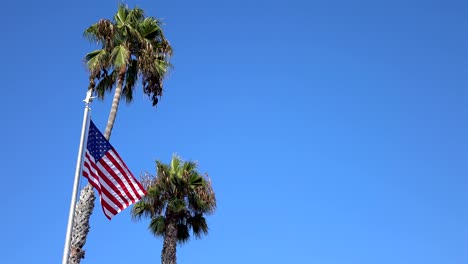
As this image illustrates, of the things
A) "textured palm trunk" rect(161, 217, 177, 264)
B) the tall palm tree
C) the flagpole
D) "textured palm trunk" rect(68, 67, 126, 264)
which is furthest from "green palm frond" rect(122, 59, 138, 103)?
"textured palm trunk" rect(161, 217, 177, 264)

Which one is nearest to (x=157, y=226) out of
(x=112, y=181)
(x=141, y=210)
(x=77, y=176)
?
(x=141, y=210)

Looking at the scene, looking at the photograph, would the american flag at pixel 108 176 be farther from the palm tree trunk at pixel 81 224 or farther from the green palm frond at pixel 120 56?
the green palm frond at pixel 120 56

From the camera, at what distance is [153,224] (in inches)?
1201

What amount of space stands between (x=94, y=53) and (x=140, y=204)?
9805 mm

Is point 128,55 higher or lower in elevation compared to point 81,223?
higher

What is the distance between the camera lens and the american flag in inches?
650

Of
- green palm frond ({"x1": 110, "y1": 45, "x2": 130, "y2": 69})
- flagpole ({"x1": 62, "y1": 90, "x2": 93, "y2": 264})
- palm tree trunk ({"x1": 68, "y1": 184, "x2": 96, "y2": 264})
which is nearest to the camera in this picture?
flagpole ({"x1": 62, "y1": 90, "x2": 93, "y2": 264})

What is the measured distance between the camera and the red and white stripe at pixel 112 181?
16.5 metres

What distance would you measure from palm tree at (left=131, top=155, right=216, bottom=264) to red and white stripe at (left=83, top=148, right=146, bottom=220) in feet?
42.5

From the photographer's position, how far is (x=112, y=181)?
661 inches

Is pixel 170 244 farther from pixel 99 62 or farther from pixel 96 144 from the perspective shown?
pixel 96 144

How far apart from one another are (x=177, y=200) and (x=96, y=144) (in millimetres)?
13739

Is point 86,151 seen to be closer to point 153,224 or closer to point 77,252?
point 77,252

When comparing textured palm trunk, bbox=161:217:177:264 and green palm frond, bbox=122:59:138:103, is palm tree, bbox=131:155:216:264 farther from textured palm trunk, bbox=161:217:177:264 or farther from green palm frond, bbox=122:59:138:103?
green palm frond, bbox=122:59:138:103
